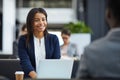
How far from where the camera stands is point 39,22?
14.7ft

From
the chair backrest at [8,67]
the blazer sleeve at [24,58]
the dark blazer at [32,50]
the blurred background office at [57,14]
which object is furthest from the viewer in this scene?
the blurred background office at [57,14]

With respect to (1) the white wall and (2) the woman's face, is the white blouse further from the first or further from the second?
Answer: (1) the white wall

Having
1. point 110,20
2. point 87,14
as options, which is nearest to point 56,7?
point 87,14

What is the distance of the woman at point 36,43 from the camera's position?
4383mm

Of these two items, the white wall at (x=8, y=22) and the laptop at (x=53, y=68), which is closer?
the laptop at (x=53, y=68)

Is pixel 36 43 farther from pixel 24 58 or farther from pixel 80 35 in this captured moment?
pixel 80 35

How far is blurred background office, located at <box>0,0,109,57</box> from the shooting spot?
55.9 feet

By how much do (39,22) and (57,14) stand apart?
12.9 m

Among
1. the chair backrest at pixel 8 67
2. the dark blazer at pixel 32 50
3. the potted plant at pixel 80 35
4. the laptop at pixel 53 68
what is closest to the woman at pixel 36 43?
the dark blazer at pixel 32 50

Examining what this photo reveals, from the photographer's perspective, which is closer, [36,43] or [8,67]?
[36,43]

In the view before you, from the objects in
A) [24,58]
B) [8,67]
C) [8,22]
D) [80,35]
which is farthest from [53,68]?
[8,22]

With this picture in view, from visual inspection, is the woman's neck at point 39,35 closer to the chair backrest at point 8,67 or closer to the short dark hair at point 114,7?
the chair backrest at point 8,67

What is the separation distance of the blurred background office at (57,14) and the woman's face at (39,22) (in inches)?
488

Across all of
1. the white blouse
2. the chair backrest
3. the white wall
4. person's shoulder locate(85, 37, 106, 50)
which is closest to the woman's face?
the white blouse
